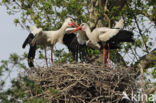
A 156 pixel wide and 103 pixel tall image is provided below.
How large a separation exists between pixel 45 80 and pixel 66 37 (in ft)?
10.2

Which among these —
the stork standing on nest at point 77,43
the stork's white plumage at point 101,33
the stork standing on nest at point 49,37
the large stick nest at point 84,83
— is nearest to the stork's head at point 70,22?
the stork standing on nest at point 49,37

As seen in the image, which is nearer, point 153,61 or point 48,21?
point 153,61

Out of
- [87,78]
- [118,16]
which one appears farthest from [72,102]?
[118,16]

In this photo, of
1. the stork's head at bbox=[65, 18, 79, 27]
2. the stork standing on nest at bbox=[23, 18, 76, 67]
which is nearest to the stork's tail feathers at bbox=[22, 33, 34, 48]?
the stork standing on nest at bbox=[23, 18, 76, 67]

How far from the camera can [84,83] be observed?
9.75m

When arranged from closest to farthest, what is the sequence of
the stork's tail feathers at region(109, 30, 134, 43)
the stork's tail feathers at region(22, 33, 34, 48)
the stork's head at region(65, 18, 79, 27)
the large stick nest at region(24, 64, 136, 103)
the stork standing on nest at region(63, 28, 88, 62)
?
the large stick nest at region(24, 64, 136, 103) → the stork's tail feathers at region(109, 30, 134, 43) → the stork's tail feathers at region(22, 33, 34, 48) → the stork standing on nest at region(63, 28, 88, 62) → the stork's head at region(65, 18, 79, 27)

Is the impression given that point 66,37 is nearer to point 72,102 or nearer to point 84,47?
point 84,47

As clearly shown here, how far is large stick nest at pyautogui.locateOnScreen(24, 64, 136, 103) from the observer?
9.68m

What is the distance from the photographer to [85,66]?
10117 millimetres

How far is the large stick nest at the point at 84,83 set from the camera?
381 inches

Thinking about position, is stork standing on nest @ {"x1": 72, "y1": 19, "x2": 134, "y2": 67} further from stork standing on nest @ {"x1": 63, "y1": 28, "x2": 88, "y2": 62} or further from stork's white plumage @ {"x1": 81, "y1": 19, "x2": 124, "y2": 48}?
stork standing on nest @ {"x1": 63, "y1": 28, "x2": 88, "y2": 62}

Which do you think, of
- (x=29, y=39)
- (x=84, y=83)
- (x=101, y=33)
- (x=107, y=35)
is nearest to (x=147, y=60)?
(x=107, y=35)

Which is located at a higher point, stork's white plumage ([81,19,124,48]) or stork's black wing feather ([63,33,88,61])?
stork's white plumage ([81,19,124,48])

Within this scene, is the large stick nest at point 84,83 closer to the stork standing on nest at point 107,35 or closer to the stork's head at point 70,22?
the stork standing on nest at point 107,35
